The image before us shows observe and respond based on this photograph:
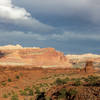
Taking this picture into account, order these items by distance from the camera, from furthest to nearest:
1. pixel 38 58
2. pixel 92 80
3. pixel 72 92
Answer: pixel 38 58, pixel 92 80, pixel 72 92

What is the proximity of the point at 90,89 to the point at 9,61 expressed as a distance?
397ft

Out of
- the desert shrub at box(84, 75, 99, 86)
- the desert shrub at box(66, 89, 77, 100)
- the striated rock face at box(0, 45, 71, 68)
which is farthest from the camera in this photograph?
the striated rock face at box(0, 45, 71, 68)

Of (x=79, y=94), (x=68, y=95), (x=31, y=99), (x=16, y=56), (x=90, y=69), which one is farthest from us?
(x=16, y=56)

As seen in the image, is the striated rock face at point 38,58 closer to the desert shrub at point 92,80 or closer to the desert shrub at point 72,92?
the desert shrub at point 92,80

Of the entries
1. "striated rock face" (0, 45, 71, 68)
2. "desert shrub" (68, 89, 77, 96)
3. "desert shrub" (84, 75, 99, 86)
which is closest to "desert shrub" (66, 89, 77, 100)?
"desert shrub" (68, 89, 77, 96)

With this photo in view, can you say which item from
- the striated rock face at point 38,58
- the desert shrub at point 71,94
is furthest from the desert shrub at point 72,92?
the striated rock face at point 38,58

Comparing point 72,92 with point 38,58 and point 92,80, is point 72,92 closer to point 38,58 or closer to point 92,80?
point 92,80

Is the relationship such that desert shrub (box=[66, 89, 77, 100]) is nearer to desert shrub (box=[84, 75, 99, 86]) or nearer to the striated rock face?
desert shrub (box=[84, 75, 99, 86])

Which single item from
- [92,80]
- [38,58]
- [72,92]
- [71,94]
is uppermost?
[38,58]

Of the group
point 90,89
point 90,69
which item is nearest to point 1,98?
point 90,89

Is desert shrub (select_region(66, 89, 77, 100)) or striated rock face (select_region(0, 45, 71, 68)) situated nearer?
desert shrub (select_region(66, 89, 77, 100))

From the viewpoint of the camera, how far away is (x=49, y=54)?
14725cm

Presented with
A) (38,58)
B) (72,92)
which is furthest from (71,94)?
(38,58)

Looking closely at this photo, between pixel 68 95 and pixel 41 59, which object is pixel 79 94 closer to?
pixel 68 95
